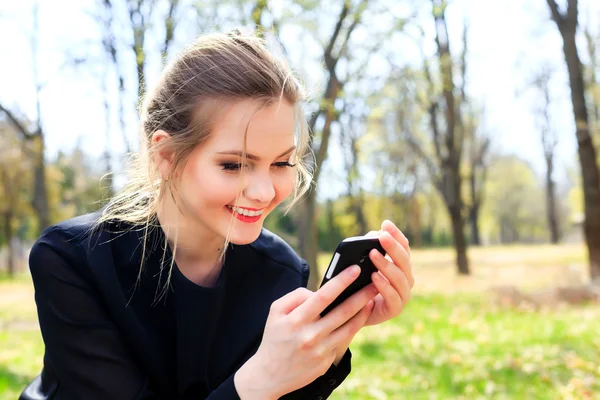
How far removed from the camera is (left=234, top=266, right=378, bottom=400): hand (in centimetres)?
146

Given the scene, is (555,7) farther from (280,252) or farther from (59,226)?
(59,226)

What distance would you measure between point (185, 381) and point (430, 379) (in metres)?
3.05

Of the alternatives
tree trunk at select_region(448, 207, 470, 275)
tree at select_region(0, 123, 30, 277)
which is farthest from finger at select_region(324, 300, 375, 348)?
tree at select_region(0, 123, 30, 277)

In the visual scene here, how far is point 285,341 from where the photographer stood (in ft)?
4.80

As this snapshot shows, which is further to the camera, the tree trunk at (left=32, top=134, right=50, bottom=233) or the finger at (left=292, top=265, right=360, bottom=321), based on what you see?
the tree trunk at (left=32, top=134, right=50, bottom=233)

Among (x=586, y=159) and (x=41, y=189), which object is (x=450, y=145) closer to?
(x=586, y=159)

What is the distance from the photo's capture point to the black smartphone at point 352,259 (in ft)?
5.00

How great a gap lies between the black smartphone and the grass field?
2.69 meters

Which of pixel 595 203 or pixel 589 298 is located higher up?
pixel 595 203

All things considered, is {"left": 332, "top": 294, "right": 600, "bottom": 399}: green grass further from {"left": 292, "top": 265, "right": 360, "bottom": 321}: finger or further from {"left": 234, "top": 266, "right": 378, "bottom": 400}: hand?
{"left": 292, "top": 265, "right": 360, "bottom": 321}: finger

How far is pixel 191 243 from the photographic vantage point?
1987mm

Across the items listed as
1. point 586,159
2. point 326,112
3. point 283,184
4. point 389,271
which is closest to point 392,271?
point 389,271

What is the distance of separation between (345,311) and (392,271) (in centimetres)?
20

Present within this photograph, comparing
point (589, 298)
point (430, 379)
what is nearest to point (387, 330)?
point (430, 379)
